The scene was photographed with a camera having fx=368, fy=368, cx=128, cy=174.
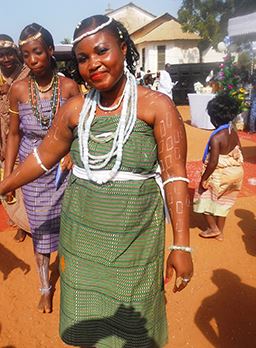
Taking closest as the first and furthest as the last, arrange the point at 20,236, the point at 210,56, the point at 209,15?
the point at 20,236 < the point at 209,15 < the point at 210,56

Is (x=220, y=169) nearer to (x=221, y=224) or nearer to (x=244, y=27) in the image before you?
(x=221, y=224)

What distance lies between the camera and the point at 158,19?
30.2 metres

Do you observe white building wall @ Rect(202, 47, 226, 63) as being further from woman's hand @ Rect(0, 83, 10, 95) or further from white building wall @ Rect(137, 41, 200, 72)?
woman's hand @ Rect(0, 83, 10, 95)

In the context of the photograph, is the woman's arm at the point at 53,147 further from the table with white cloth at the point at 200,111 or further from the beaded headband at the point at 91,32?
the table with white cloth at the point at 200,111

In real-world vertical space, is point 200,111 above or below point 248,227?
below

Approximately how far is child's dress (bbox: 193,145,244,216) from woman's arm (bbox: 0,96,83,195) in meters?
2.19

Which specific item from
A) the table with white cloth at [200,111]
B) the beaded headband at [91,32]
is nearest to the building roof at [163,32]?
the table with white cloth at [200,111]

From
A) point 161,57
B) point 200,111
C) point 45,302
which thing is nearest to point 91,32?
point 45,302

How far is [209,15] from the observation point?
28.9m

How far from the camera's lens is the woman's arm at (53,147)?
1881mm

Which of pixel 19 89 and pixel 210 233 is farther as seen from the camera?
pixel 210 233

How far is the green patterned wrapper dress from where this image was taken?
174 cm

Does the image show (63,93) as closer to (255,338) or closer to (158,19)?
(255,338)

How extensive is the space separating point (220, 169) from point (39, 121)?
2011mm
